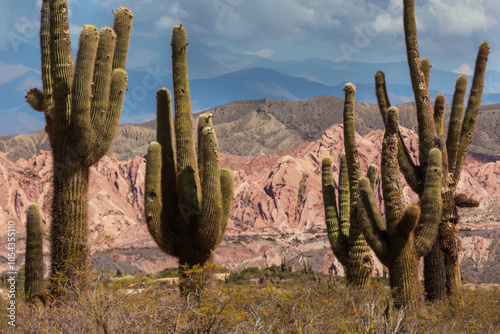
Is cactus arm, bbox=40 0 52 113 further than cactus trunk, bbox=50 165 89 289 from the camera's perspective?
Yes

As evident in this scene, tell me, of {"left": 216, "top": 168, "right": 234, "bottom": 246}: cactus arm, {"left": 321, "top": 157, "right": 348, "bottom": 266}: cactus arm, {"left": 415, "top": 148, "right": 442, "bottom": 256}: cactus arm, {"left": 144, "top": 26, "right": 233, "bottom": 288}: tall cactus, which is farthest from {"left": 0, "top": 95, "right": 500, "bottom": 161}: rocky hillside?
{"left": 415, "top": 148, "right": 442, "bottom": 256}: cactus arm

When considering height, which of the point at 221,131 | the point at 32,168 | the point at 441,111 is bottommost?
the point at 441,111

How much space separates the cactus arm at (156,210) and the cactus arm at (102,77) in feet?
4.12

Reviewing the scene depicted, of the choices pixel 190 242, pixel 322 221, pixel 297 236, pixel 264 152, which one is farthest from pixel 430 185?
pixel 264 152

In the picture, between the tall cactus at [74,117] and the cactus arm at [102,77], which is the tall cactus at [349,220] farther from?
the cactus arm at [102,77]

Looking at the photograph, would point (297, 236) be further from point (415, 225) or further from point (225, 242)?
point (415, 225)

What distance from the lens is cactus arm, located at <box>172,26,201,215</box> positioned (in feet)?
32.6

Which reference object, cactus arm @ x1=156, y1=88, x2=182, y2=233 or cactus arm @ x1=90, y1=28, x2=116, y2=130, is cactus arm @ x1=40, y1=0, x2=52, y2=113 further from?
cactus arm @ x1=156, y1=88, x2=182, y2=233

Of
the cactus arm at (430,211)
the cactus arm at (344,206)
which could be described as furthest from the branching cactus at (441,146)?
the cactus arm at (344,206)

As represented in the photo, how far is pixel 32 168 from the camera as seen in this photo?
7556cm

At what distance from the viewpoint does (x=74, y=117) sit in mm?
9250

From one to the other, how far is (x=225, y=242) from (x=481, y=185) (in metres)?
48.3

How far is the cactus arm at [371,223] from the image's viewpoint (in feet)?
31.9

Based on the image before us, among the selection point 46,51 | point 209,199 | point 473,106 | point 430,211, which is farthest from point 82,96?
point 473,106
